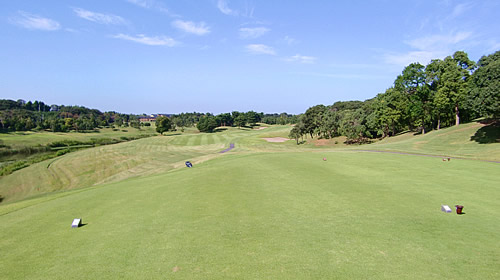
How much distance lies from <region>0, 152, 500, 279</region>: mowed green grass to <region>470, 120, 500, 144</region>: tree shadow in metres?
27.8

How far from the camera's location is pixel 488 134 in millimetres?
41812

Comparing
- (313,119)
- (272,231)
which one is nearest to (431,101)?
(313,119)

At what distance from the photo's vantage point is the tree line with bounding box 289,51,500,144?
37.2m

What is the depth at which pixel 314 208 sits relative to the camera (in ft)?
43.2

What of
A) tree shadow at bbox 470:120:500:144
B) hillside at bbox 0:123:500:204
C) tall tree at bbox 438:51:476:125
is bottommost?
hillside at bbox 0:123:500:204

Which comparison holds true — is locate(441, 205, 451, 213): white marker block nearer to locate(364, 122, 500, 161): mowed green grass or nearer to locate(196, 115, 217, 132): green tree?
locate(364, 122, 500, 161): mowed green grass

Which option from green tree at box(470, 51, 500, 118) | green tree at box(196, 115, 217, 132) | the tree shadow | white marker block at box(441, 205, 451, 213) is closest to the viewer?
white marker block at box(441, 205, 451, 213)

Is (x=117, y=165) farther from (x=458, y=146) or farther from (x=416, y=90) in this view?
(x=416, y=90)

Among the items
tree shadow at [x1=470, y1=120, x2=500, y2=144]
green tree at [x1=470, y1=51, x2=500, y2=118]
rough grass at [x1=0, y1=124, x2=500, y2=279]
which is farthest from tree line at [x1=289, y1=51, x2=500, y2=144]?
rough grass at [x1=0, y1=124, x2=500, y2=279]

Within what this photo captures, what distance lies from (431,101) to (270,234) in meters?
66.1

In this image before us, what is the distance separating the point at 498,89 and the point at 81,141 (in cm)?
12301

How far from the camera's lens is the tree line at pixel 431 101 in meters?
37.2

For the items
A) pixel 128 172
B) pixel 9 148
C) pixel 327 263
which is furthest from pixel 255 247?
pixel 9 148

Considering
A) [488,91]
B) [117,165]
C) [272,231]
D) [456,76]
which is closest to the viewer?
[272,231]
